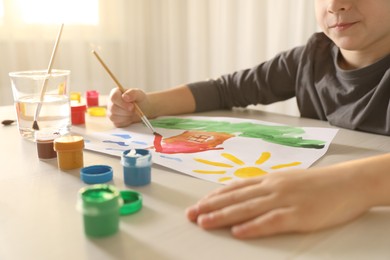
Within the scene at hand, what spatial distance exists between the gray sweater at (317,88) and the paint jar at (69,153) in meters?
0.44

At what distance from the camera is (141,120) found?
813 millimetres

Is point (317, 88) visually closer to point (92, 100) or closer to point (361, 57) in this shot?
point (361, 57)

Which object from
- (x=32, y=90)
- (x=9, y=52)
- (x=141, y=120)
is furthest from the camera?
(x=9, y=52)

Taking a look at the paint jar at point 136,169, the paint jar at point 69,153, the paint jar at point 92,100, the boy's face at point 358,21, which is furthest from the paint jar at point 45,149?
the boy's face at point 358,21

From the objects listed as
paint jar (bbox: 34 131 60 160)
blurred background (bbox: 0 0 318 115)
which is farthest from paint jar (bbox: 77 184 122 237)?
blurred background (bbox: 0 0 318 115)

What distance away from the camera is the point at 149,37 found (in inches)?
81.1

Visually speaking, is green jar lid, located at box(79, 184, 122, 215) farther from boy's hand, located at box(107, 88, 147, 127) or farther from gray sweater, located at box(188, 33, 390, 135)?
gray sweater, located at box(188, 33, 390, 135)

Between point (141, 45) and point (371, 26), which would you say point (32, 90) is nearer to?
point (371, 26)

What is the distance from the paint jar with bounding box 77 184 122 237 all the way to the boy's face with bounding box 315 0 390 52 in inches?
23.3

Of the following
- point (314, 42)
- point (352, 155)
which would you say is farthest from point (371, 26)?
point (352, 155)

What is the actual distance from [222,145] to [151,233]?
0.29 meters

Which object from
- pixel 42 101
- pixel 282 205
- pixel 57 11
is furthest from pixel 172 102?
pixel 57 11

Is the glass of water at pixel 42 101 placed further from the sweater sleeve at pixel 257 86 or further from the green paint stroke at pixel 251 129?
the sweater sleeve at pixel 257 86

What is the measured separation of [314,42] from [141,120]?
453 mm
